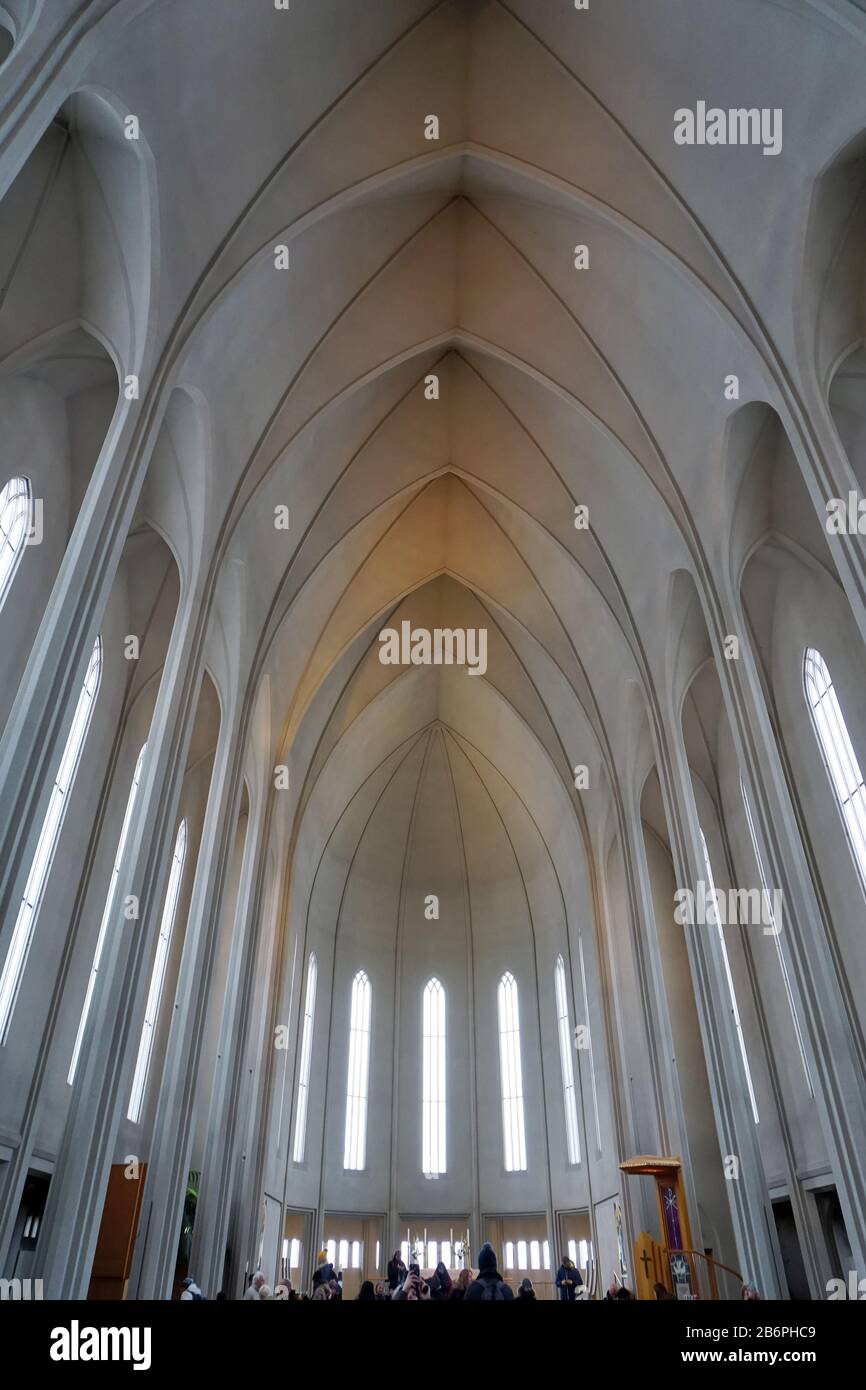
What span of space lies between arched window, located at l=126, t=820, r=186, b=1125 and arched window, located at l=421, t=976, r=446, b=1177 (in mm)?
12228

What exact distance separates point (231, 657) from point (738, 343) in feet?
32.1

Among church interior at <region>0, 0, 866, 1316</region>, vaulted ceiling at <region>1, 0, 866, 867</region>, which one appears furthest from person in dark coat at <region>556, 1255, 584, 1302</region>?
vaulted ceiling at <region>1, 0, 866, 867</region>

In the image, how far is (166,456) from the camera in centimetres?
1281

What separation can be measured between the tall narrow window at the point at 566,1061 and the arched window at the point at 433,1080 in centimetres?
380

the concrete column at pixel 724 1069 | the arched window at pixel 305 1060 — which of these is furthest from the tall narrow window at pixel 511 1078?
the concrete column at pixel 724 1069

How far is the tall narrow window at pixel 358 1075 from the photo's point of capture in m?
23.8

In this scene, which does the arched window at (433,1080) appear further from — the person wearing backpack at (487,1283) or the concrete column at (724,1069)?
the person wearing backpack at (487,1283)

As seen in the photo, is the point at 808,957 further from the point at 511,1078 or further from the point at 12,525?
the point at 511,1078

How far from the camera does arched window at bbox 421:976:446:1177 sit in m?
24.5

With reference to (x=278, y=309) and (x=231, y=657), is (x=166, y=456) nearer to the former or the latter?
(x=278, y=309)

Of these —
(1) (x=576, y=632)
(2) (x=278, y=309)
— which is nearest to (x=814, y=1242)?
(1) (x=576, y=632)

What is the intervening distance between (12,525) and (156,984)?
9146 mm

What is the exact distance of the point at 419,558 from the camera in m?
20.8

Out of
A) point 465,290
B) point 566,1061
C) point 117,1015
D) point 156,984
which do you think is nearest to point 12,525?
point 117,1015
